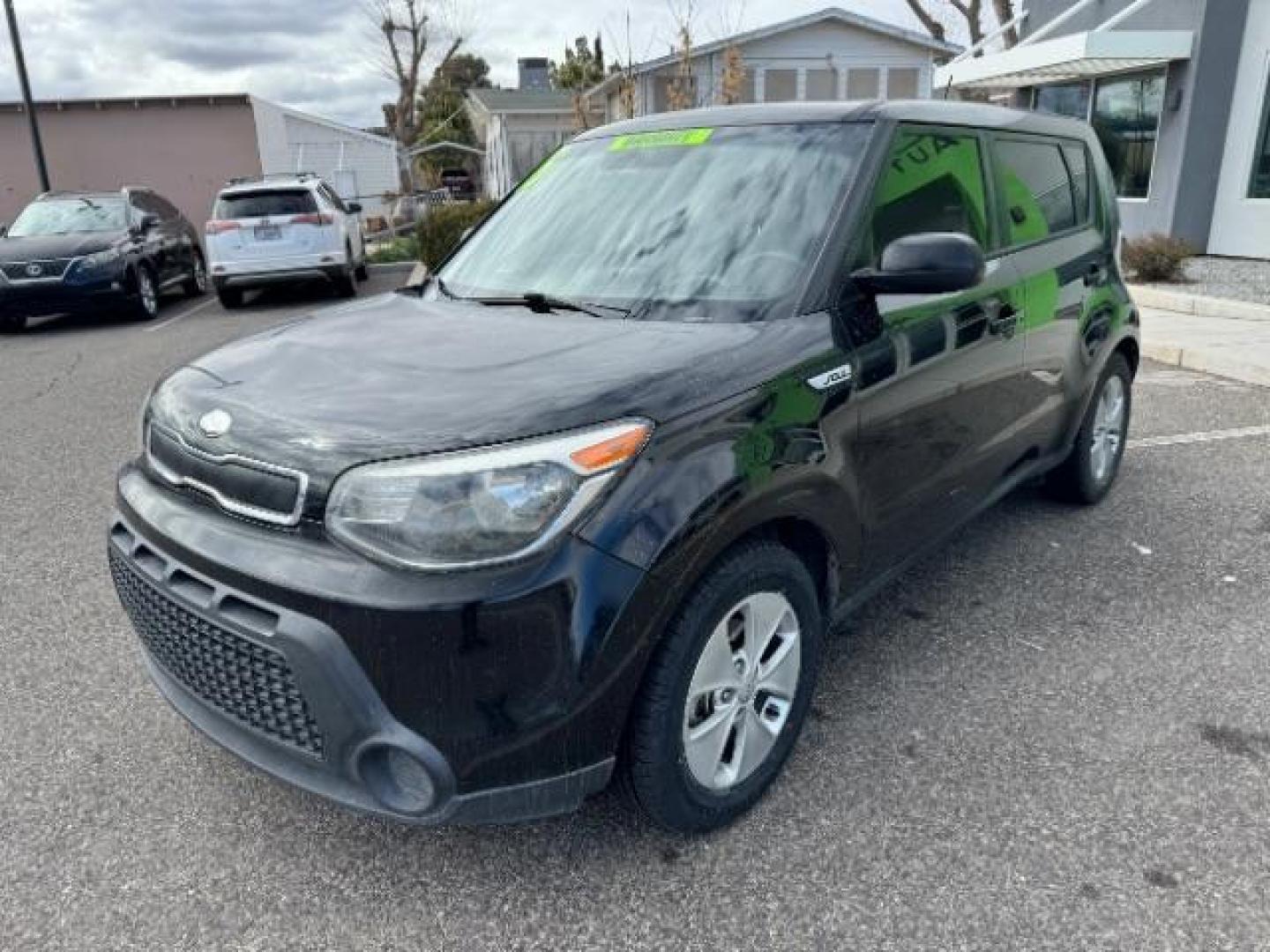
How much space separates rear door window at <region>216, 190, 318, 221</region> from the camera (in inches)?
488

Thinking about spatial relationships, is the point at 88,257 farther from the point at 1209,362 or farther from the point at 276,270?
the point at 1209,362

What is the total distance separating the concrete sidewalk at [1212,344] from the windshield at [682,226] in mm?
5685

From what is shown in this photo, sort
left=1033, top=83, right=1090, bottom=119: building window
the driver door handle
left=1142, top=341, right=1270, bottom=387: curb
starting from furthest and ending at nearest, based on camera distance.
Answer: left=1033, top=83, right=1090, bottom=119: building window → left=1142, top=341, right=1270, bottom=387: curb → the driver door handle

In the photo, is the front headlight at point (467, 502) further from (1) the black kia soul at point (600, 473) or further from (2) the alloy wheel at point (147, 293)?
(2) the alloy wheel at point (147, 293)

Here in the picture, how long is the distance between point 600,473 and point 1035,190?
8.82ft

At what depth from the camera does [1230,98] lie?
38.5ft

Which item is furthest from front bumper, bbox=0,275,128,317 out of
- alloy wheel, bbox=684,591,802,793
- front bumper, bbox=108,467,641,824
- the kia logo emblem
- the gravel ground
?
the gravel ground

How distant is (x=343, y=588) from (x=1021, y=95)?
1737 cm

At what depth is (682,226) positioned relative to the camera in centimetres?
284

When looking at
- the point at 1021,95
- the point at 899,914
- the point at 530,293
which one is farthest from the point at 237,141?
the point at 899,914

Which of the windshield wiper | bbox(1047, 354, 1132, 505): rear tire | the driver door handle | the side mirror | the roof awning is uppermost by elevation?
the roof awning

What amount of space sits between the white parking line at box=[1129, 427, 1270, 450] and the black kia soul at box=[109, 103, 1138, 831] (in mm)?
2741

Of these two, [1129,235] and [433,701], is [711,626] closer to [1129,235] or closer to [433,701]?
[433,701]

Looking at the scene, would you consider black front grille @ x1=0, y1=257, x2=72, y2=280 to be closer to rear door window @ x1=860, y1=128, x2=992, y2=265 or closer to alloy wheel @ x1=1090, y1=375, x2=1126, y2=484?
rear door window @ x1=860, y1=128, x2=992, y2=265
